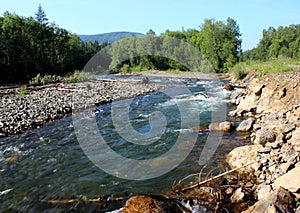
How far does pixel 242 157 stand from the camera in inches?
303

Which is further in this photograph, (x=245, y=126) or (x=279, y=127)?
Result: (x=245, y=126)

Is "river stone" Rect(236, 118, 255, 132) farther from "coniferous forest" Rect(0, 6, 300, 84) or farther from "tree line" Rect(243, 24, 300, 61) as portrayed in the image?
"tree line" Rect(243, 24, 300, 61)

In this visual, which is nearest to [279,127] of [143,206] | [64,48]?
[143,206]

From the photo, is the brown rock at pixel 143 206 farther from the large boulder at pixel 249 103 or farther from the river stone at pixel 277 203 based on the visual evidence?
the large boulder at pixel 249 103

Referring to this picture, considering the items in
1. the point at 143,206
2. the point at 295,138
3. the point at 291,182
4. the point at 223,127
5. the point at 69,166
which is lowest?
the point at 69,166

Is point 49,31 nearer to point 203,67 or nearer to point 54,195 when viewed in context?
point 203,67

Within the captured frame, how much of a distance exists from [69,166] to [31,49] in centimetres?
4775

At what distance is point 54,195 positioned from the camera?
667 cm

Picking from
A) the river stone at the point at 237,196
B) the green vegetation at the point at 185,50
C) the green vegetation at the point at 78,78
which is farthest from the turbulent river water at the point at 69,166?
the green vegetation at the point at 185,50

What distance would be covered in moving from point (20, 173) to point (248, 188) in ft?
22.4

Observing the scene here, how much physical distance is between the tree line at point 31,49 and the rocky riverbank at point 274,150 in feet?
122

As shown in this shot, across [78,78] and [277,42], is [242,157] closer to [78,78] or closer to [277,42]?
[78,78]

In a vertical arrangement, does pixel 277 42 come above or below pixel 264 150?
above

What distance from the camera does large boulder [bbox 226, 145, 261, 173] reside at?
7379 millimetres
